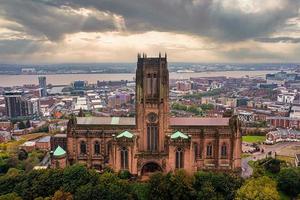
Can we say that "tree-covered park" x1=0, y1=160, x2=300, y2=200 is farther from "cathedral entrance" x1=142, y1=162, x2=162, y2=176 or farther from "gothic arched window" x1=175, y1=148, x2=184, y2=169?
"cathedral entrance" x1=142, y1=162, x2=162, y2=176

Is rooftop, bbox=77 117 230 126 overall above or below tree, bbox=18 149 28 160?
above

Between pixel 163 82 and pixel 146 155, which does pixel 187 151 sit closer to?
pixel 146 155

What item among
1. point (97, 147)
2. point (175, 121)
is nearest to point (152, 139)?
point (175, 121)

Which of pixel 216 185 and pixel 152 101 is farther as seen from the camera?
pixel 152 101

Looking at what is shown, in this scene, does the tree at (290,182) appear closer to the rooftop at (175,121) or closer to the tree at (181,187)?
the rooftop at (175,121)

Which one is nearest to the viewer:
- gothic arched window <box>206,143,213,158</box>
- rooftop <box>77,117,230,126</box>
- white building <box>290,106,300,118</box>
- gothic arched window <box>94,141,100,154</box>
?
gothic arched window <box>206,143,213,158</box>

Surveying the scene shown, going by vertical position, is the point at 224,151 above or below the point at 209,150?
below

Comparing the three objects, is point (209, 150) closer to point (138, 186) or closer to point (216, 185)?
point (216, 185)

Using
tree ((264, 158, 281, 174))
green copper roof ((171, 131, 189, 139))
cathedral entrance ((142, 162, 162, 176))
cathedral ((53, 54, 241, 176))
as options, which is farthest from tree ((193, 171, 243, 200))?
tree ((264, 158, 281, 174))
